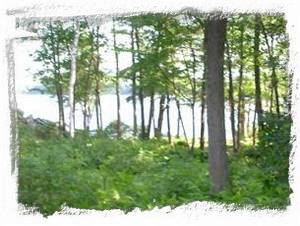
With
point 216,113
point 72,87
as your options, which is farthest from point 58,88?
point 216,113

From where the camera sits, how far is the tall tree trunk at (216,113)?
353cm

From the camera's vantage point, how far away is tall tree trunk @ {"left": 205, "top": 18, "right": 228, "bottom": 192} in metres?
3.53

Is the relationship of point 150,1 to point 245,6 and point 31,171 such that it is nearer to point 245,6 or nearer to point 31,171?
point 245,6

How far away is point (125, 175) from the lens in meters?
3.74

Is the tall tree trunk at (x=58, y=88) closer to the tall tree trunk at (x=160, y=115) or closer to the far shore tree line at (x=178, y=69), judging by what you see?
the far shore tree line at (x=178, y=69)

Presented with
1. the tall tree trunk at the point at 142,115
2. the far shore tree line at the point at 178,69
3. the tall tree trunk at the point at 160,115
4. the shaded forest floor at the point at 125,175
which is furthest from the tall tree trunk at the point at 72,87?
the tall tree trunk at the point at 160,115

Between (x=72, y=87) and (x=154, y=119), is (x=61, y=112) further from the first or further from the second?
(x=154, y=119)

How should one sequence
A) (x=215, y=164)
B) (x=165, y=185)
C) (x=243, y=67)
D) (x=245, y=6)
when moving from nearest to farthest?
(x=245, y=6) → (x=165, y=185) → (x=215, y=164) → (x=243, y=67)

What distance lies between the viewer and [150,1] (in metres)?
2.56

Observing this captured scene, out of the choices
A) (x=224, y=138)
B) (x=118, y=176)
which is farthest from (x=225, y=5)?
(x=118, y=176)

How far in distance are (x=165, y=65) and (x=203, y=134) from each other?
0.96m

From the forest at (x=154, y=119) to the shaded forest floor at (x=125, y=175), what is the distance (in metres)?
0.01

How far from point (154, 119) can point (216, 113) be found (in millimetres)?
1873

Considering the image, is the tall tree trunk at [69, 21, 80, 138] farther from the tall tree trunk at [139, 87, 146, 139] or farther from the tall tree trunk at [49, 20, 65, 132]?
the tall tree trunk at [139, 87, 146, 139]
